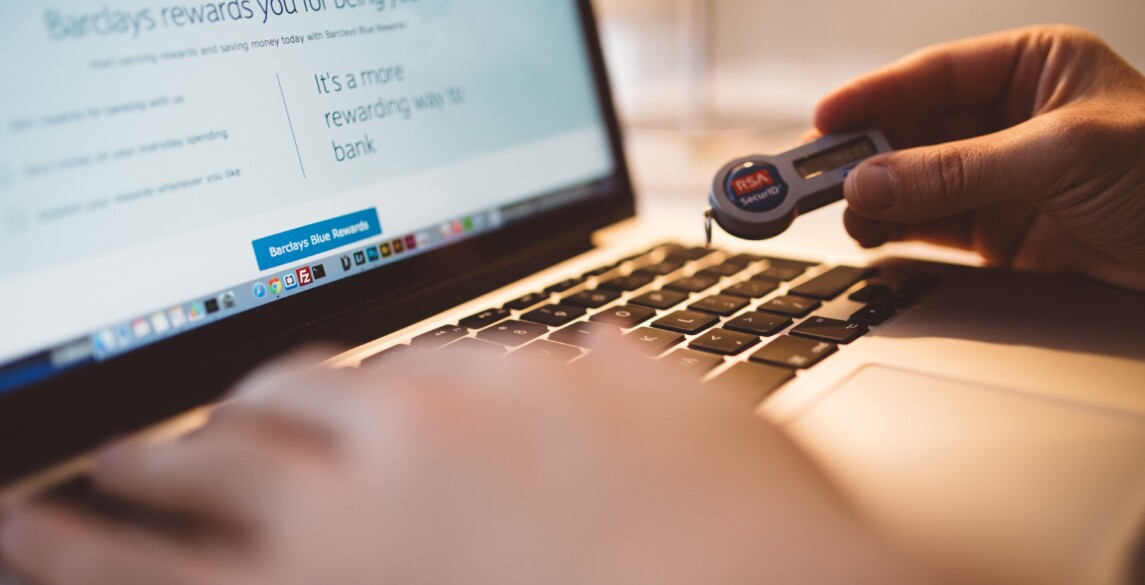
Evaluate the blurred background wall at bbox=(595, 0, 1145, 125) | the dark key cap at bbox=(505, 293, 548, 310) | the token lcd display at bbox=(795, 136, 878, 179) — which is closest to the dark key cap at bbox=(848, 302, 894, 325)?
the token lcd display at bbox=(795, 136, 878, 179)

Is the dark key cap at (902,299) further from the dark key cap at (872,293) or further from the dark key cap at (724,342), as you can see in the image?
the dark key cap at (724,342)

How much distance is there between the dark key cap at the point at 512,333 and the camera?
0.47 meters

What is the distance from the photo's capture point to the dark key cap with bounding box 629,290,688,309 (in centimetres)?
52

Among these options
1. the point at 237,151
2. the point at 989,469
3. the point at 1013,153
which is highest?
the point at 237,151

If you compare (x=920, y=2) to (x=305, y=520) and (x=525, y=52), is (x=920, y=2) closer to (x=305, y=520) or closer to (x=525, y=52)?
(x=525, y=52)

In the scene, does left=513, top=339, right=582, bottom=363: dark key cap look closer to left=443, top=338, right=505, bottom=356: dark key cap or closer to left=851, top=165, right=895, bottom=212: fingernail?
left=443, top=338, right=505, bottom=356: dark key cap

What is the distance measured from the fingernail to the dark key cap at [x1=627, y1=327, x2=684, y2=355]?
17 cm

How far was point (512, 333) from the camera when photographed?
0.48 meters

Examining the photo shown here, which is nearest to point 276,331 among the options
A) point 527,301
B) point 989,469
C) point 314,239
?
point 314,239

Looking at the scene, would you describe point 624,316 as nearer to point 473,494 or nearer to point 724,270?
point 724,270

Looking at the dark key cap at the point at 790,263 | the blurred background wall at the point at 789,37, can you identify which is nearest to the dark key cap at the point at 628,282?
the dark key cap at the point at 790,263

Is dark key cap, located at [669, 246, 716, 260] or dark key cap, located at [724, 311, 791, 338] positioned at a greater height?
dark key cap, located at [669, 246, 716, 260]

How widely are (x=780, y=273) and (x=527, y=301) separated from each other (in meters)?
0.19

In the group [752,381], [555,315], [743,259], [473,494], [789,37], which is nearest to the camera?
[473,494]
